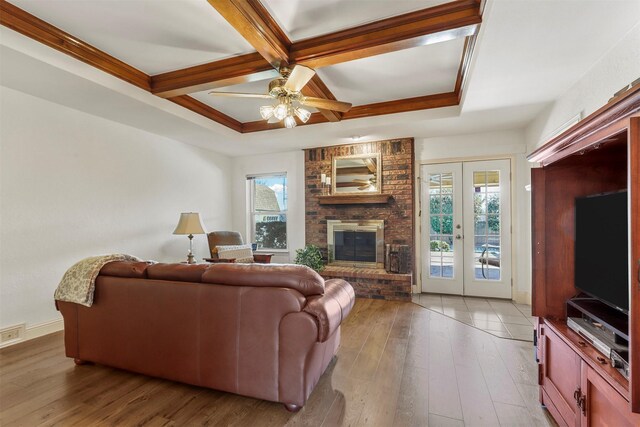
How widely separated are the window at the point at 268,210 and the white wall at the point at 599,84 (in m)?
3.99

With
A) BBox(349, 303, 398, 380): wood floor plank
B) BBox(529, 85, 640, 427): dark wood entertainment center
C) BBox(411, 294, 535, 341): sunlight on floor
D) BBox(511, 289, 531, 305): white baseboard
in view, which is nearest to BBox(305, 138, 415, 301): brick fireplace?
BBox(411, 294, 535, 341): sunlight on floor

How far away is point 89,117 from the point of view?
345 centimetres

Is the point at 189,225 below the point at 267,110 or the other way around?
below

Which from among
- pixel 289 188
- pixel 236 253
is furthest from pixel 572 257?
pixel 289 188

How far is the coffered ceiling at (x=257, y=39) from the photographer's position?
2055 millimetres

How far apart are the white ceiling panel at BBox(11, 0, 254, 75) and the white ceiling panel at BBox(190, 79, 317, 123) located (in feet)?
1.90

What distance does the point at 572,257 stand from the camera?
175 centimetres

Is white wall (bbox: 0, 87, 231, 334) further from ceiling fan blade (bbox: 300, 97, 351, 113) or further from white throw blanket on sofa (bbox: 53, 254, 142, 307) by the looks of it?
ceiling fan blade (bbox: 300, 97, 351, 113)

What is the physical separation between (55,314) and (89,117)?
2.24 metres

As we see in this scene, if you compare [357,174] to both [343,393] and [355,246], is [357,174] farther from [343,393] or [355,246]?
[343,393]

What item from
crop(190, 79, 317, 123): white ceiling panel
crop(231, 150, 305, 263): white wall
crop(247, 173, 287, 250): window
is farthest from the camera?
crop(247, 173, 287, 250): window

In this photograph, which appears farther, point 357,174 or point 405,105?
point 357,174

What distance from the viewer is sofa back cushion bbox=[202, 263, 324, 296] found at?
1788 millimetres

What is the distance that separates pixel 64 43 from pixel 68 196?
64.7 inches
